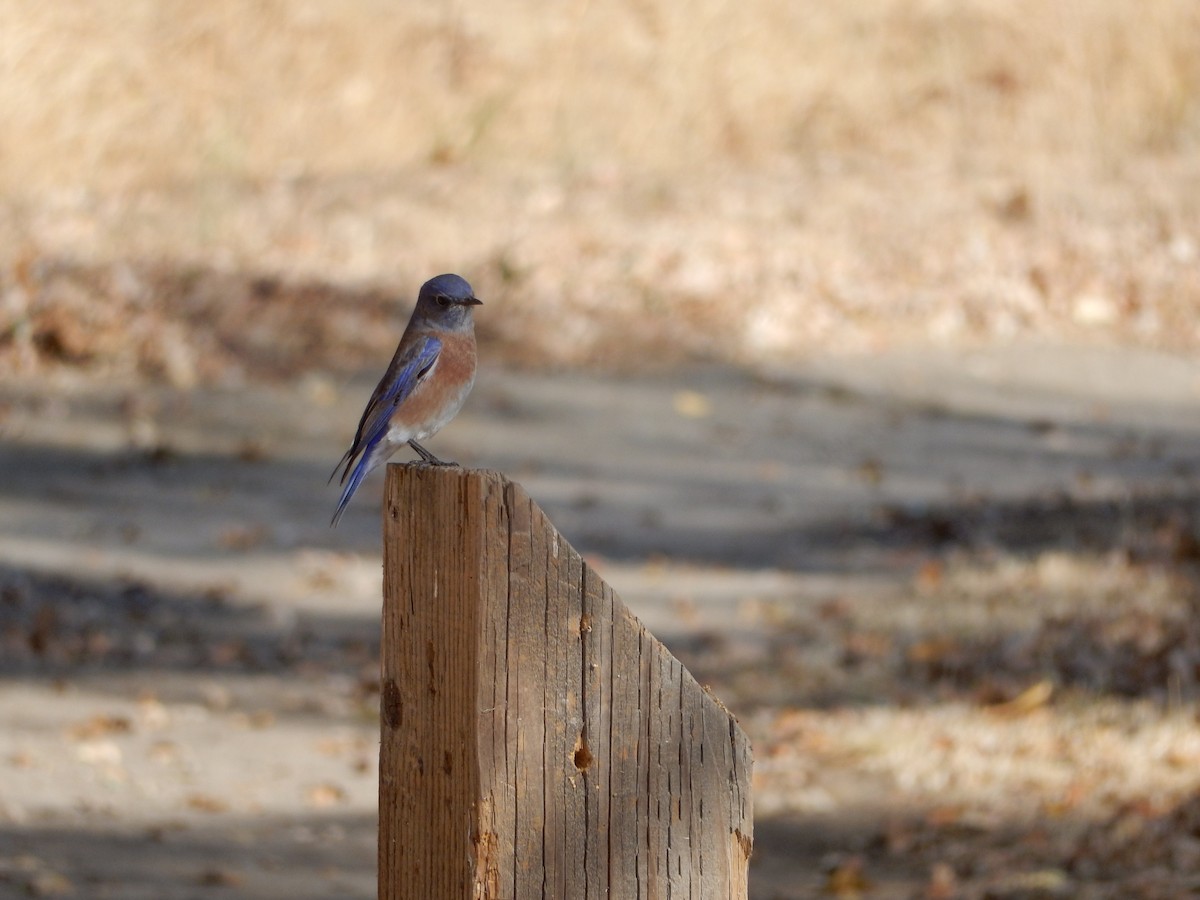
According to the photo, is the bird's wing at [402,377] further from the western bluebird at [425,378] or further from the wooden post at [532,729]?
the wooden post at [532,729]

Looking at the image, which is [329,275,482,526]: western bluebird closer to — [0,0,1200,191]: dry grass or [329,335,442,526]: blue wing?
[329,335,442,526]: blue wing

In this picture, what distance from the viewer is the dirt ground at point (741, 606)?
4.42 metres

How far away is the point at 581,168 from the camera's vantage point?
497 inches

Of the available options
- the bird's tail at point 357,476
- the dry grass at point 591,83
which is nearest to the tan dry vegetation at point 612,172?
the dry grass at point 591,83

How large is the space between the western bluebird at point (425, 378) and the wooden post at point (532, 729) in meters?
1.09

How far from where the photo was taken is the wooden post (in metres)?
1.54

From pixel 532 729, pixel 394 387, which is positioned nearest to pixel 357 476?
pixel 394 387

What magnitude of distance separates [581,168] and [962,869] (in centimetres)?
910

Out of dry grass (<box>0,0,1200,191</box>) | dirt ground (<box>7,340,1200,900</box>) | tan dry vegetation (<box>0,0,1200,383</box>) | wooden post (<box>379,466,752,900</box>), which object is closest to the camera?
wooden post (<box>379,466,752,900</box>)

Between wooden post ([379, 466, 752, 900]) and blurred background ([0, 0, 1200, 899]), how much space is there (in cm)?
262

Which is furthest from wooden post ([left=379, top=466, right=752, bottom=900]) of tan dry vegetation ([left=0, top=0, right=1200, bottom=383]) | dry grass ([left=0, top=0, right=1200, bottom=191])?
dry grass ([left=0, top=0, right=1200, bottom=191])

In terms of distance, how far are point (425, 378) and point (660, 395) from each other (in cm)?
623

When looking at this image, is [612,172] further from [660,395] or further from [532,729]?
[532,729]

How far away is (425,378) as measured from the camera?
9.06 ft
